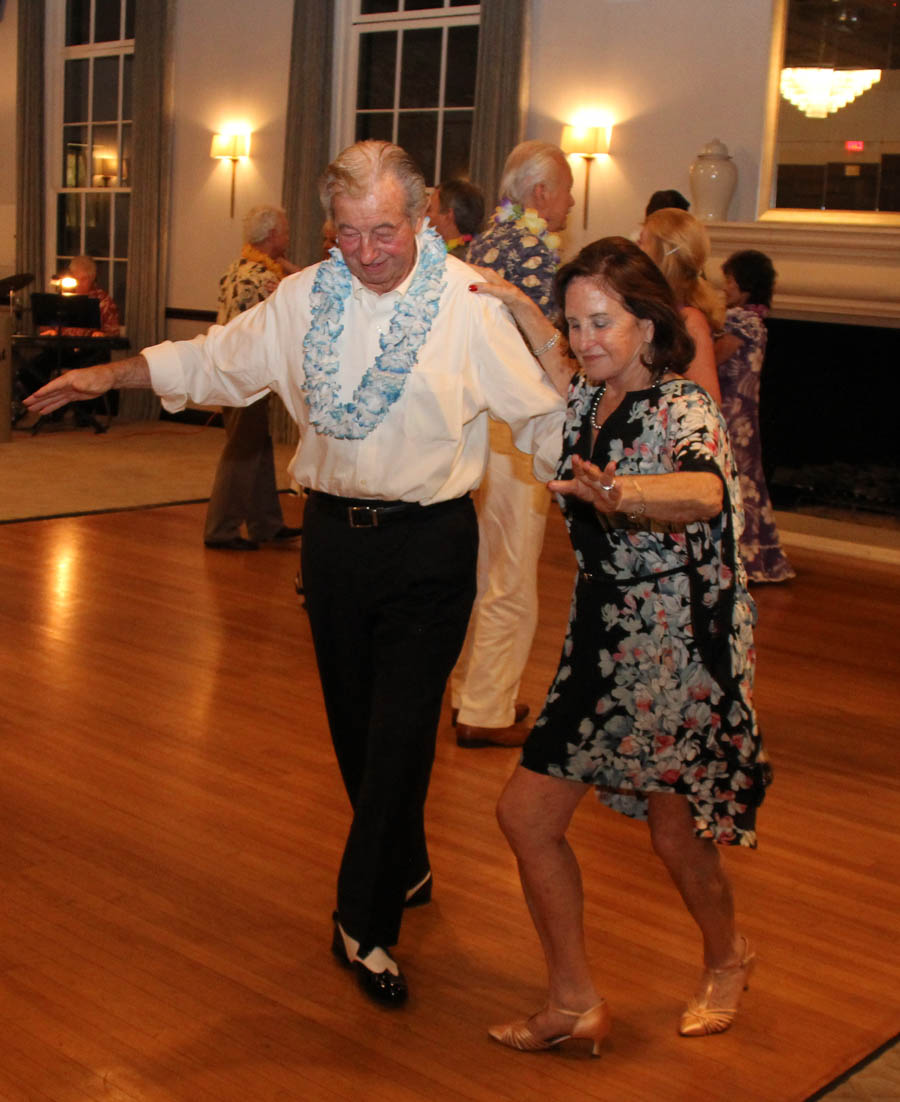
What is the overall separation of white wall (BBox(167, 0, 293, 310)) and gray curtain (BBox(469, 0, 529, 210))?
2.25 m

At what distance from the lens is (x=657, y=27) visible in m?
8.70

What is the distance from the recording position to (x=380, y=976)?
8.55 feet

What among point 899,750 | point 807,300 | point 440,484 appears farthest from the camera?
point 807,300

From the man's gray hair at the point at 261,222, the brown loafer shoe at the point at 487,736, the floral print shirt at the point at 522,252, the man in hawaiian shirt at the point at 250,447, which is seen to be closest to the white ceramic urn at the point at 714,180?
the man in hawaiian shirt at the point at 250,447

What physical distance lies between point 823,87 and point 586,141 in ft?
5.25

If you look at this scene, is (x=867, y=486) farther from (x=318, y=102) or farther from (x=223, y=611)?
(x=318, y=102)

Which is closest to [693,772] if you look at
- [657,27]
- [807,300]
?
[807,300]

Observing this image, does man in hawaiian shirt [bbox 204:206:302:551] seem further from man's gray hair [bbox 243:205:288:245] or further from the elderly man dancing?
the elderly man dancing

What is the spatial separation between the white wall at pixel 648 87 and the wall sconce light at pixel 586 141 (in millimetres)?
74

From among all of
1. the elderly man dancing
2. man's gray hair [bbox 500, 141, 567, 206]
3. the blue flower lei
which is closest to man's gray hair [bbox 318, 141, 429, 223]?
the elderly man dancing

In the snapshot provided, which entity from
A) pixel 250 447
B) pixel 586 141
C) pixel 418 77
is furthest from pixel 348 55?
pixel 250 447

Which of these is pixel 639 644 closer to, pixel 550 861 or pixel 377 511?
pixel 550 861

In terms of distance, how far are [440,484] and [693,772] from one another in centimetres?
71

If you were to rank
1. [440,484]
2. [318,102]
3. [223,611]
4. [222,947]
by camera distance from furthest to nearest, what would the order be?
[318,102]
[223,611]
[222,947]
[440,484]
